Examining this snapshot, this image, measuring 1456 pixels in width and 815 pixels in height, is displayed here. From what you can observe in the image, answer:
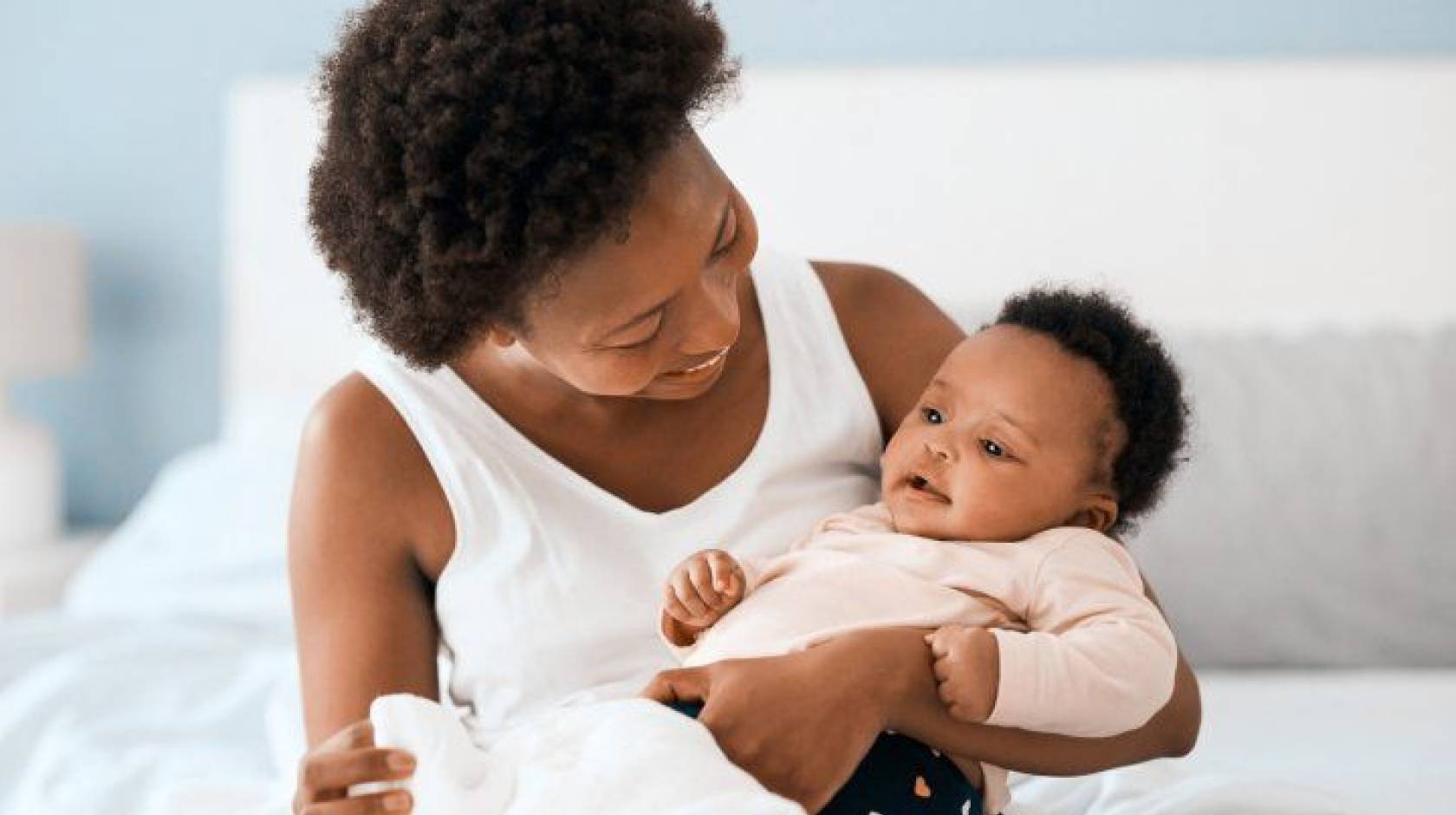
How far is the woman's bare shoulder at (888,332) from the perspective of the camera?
4.78 ft

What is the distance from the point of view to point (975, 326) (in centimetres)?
217

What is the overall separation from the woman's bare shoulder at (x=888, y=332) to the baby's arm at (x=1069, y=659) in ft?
0.91

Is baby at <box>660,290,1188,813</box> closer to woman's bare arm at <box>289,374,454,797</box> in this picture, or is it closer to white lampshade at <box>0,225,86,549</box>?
woman's bare arm at <box>289,374,454,797</box>

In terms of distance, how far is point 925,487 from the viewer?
1.31 metres

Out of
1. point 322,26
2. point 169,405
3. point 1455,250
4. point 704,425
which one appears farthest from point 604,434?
point 169,405

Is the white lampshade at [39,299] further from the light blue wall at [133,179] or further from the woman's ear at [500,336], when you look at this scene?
the woman's ear at [500,336]

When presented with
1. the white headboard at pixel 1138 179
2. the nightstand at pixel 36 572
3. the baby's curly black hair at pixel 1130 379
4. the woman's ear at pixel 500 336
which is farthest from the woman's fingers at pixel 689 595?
the nightstand at pixel 36 572

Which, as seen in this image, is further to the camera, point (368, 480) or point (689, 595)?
point (368, 480)

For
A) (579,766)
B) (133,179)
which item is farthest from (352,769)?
(133,179)

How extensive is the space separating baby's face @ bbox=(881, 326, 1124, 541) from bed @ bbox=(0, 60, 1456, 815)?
30 cm

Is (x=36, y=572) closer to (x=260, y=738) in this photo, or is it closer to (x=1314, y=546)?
(x=260, y=738)

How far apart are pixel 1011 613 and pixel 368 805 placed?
48cm

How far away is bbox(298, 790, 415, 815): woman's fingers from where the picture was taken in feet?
3.37

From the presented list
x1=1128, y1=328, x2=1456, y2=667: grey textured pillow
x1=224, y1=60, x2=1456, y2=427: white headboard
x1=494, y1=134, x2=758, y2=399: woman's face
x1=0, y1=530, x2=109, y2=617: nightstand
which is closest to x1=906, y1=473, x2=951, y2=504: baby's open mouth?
x1=494, y1=134, x2=758, y2=399: woman's face
